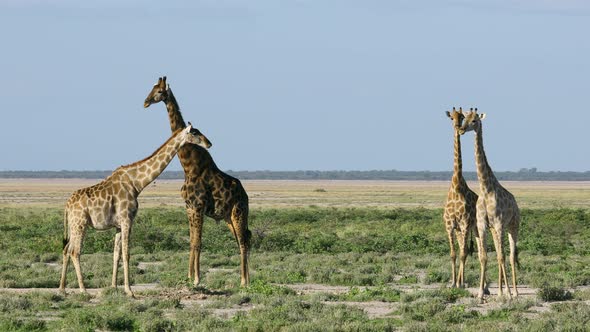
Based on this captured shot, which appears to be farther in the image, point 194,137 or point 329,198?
point 329,198

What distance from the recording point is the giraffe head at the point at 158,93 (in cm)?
2075

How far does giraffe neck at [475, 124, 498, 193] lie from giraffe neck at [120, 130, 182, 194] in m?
4.88

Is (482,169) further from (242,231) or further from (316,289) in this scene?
(316,289)

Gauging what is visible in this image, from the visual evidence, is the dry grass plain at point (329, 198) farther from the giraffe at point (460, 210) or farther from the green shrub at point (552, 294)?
the green shrub at point (552, 294)

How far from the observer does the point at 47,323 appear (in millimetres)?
16516

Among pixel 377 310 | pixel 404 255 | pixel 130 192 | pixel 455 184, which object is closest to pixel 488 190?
pixel 455 184

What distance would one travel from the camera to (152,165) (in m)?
19.3

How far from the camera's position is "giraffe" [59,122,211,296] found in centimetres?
1914

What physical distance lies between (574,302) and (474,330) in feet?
12.9

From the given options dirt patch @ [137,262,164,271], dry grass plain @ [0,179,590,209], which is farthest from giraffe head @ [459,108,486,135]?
dry grass plain @ [0,179,590,209]

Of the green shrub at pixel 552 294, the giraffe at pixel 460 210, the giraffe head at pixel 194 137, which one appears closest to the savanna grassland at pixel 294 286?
the green shrub at pixel 552 294

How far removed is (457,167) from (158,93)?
5441mm

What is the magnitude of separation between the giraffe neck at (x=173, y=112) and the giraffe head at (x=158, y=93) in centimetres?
10

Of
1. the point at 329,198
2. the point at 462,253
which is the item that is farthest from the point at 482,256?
the point at 329,198
